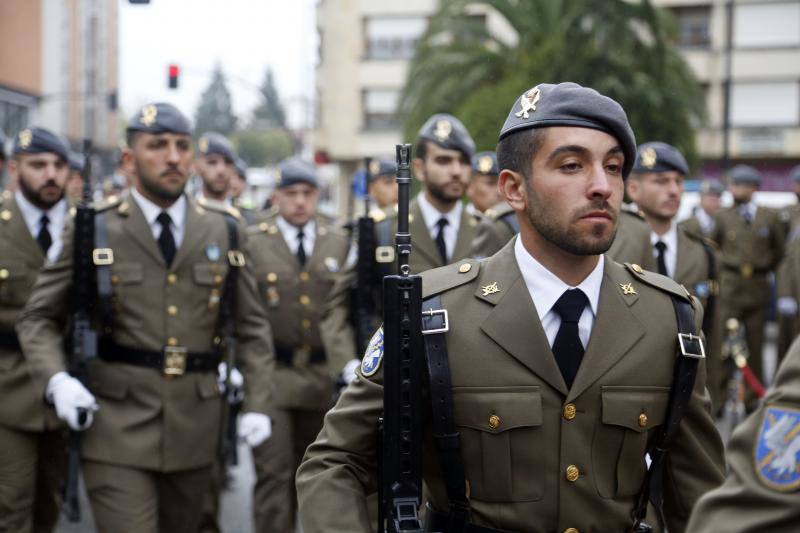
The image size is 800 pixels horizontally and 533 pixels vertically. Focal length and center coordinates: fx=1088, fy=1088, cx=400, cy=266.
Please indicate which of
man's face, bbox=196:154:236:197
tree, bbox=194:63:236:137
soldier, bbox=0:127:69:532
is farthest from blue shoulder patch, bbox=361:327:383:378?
tree, bbox=194:63:236:137

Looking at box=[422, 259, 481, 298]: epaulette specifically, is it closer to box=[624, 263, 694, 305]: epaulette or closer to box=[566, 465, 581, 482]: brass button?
box=[624, 263, 694, 305]: epaulette

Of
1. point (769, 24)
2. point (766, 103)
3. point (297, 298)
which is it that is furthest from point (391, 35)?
point (297, 298)

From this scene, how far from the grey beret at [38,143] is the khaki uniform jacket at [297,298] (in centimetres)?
143

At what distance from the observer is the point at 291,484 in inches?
279

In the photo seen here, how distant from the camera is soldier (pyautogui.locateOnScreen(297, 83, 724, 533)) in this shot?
2.78 meters

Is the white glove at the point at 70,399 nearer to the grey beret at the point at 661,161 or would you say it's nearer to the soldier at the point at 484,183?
the grey beret at the point at 661,161

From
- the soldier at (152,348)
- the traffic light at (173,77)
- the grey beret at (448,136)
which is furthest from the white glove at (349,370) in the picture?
the traffic light at (173,77)

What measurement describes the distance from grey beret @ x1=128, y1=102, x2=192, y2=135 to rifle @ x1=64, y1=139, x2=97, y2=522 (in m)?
0.49

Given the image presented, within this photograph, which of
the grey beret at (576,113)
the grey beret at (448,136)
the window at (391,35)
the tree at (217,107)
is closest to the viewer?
the grey beret at (576,113)

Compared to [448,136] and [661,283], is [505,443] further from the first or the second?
[448,136]

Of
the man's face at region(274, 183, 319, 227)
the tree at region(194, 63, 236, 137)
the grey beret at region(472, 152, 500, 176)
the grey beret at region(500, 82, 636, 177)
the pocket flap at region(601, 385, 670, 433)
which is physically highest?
the tree at region(194, 63, 236, 137)

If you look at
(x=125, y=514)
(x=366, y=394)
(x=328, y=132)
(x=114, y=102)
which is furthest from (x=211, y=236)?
(x=328, y=132)

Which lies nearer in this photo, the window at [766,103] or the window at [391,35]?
the window at [766,103]

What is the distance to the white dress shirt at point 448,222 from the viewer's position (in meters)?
6.62
